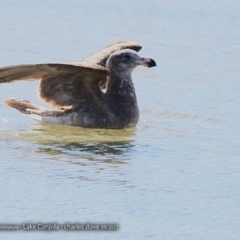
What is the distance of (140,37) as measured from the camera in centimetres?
1485

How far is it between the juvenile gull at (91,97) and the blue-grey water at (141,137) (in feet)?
0.45

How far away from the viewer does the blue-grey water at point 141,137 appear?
24.5 feet

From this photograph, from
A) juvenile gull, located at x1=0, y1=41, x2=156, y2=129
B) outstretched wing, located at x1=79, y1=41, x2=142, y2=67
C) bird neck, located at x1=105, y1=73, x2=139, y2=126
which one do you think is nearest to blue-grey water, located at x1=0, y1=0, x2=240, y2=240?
juvenile gull, located at x1=0, y1=41, x2=156, y2=129

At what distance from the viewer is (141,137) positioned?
33.9 feet

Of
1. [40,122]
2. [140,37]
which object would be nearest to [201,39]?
[140,37]

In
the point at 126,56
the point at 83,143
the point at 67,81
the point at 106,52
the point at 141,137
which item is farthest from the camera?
the point at 106,52

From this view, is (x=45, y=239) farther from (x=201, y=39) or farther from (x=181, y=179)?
(x=201, y=39)

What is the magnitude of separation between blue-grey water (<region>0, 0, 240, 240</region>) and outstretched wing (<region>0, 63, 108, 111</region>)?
34 cm

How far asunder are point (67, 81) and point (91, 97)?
12.3 inches

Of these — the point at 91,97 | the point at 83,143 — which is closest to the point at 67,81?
the point at 91,97

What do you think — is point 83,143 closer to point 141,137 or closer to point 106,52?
point 141,137

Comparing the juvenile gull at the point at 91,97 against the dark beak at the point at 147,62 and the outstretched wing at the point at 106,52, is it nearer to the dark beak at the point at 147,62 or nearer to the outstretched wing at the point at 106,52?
the dark beak at the point at 147,62

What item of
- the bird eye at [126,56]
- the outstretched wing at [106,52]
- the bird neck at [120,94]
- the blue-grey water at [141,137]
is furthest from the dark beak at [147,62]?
the outstretched wing at [106,52]

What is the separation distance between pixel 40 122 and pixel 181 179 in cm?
285
